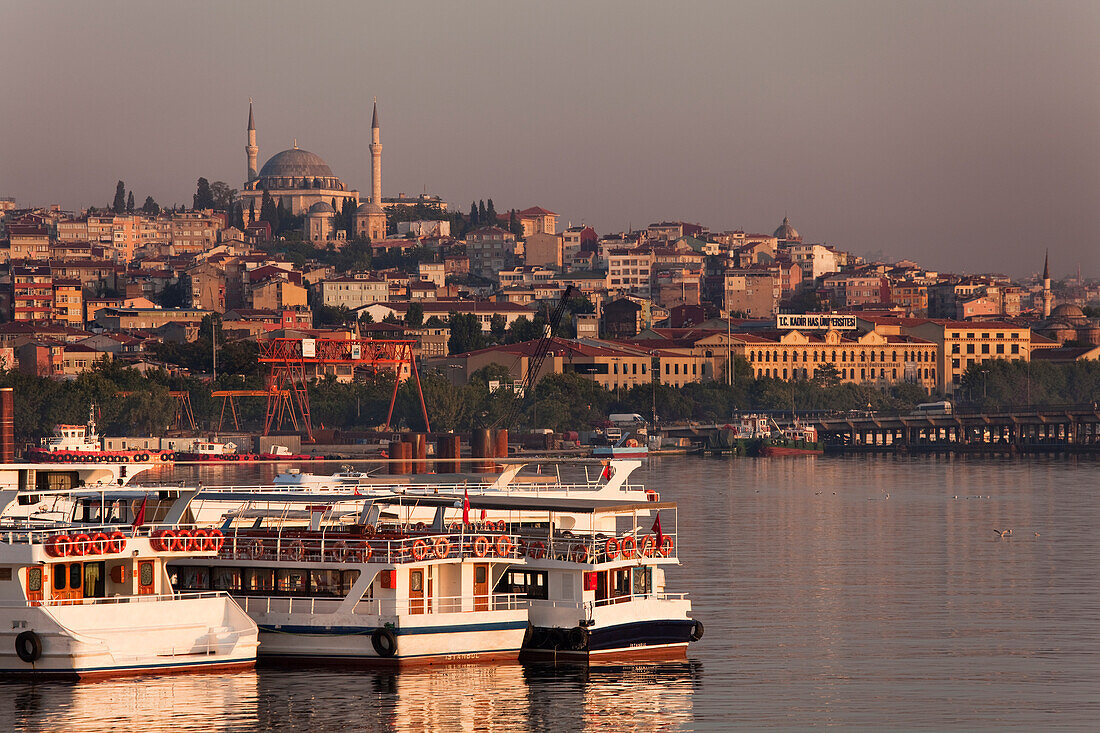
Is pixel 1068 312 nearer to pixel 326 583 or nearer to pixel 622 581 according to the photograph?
pixel 622 581

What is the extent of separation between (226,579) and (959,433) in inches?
3572

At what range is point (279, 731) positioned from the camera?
20.2 m

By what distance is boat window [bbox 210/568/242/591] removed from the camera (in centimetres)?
2414

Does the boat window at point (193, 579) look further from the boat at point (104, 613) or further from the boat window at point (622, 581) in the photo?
the boat window at point (622, 581)

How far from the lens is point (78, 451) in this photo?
263ft

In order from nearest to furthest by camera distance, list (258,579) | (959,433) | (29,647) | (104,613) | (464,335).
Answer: (29,647), (104,613), (258,579), (959,433), (464,335)

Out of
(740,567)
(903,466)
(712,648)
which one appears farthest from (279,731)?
(903,466)

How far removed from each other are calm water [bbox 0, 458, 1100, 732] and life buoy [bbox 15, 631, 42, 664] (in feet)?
1.10

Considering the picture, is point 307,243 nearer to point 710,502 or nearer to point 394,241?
point 394,241

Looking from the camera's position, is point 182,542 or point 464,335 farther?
point 464,335

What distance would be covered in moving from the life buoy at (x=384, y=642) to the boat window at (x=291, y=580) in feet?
4.27

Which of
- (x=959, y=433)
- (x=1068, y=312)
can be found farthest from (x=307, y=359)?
(x=1068, y=312)

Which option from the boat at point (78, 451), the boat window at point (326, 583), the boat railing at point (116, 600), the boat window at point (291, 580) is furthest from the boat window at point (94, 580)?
the boat at point (78, 451)

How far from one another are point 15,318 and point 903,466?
233 ft
